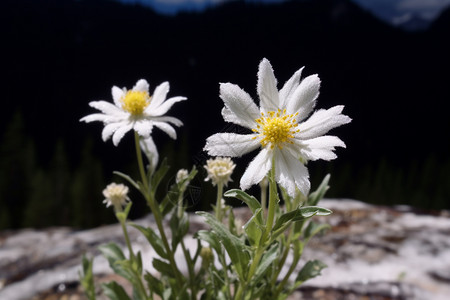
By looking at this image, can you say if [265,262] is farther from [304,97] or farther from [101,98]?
[101,98]

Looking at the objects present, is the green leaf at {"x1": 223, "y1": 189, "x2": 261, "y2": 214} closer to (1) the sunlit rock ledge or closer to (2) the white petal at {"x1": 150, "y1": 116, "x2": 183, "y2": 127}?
(2) the white petal at {"x1": 150, "y1": 116, "x2": 183, "y2": 127}

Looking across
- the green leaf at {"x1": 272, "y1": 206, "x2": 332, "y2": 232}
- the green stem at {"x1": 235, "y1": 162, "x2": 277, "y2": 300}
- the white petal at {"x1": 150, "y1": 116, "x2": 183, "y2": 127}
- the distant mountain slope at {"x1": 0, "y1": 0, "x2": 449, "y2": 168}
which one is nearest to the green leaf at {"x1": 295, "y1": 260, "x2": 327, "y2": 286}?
the green stem at {"x1": 235, "y1": 162, "x2": 277, "y2": 300}

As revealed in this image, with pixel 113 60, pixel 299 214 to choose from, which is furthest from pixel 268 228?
pixel 113 60

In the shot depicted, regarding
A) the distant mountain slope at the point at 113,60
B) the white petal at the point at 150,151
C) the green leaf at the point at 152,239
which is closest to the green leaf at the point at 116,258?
the green leaf at the point at 152,239

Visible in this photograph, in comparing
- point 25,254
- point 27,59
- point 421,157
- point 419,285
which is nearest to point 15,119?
point 27,59

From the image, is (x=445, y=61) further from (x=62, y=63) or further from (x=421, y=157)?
(x=62, y=63)

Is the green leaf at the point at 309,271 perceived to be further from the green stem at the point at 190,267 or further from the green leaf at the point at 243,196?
the green leaf at the point at 243,196
